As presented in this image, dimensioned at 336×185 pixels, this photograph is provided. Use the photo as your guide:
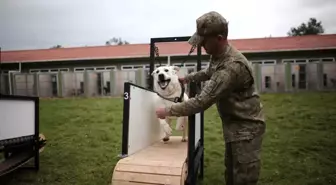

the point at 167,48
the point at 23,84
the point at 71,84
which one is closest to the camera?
the point at 23,84

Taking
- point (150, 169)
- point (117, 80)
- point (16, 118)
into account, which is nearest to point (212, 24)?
point (150, 169)

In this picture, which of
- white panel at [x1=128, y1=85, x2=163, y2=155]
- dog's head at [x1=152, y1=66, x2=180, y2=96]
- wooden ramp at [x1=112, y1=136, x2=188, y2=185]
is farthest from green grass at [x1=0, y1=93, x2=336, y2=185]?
wooden ramp at [x1=112, y1=136, x2=188, y2=185]

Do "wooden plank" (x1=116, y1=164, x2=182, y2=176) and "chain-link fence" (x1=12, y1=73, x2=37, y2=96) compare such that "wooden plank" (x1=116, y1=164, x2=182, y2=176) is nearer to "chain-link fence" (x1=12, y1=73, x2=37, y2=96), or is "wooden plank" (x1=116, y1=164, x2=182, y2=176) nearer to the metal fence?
the metal fence

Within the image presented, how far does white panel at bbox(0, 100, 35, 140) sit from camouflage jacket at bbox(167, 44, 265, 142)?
75.5 inches

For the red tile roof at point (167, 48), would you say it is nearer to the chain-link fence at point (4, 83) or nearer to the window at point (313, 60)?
the window at point (313, 60)

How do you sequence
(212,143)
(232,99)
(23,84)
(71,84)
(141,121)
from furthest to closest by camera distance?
(71,84)
(23,84)
(212,143)
(141,121)
(232,99)

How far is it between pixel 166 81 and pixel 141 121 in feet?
1.97

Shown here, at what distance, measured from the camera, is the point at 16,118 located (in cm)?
301

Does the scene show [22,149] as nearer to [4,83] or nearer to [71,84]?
[4,83]

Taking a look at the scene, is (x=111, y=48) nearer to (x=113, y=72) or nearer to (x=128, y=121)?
(x=113, y=72)

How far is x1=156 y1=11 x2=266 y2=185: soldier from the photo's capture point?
159cm

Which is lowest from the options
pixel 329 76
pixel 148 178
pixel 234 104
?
pixel 148 178

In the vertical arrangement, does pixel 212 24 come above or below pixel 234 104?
above

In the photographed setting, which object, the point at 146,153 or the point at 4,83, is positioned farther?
the point at 4,83
